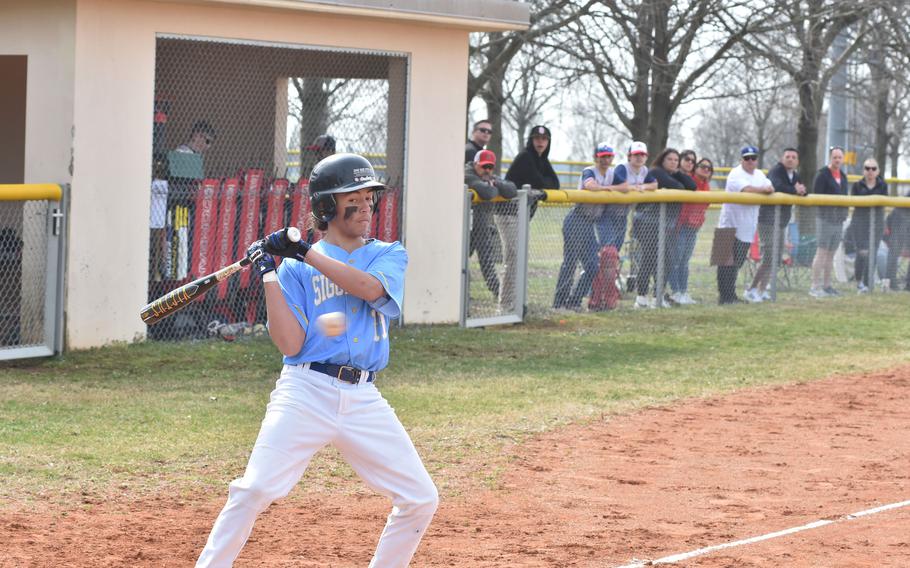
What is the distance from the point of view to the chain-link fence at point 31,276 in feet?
33.1

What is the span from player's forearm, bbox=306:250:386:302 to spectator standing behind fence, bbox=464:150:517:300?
8.24 metres

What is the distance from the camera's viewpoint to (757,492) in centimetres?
675

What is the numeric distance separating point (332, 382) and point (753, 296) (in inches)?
486

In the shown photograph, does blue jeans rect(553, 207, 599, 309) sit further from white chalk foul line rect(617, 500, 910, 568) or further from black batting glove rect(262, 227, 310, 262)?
black batting glove rect(262, 227, 310, 262)

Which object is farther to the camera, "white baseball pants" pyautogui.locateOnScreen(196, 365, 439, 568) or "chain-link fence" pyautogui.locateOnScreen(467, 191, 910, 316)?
"chain-link fence" pyautogui.locateOnScreen(467, 191, 910, 316)

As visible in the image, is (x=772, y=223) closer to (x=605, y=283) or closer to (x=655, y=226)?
(x=655, y=226)

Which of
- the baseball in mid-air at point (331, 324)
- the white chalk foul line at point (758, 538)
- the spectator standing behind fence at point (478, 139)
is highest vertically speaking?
the spectator standing behind fence at point (478, 139)

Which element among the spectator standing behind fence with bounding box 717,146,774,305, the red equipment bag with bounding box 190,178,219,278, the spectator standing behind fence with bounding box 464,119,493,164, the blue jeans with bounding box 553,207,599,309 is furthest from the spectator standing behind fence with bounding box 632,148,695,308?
the red equipment bag with bounding box 190,178,219,278

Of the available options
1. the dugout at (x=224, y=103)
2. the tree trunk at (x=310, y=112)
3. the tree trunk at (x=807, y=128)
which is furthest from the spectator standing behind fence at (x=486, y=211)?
the tree trunk at (x=807, y=128)

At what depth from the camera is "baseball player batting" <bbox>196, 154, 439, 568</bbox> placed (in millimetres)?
4188

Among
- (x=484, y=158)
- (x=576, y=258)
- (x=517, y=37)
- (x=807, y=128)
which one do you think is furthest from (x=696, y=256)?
(x=807, y=128)

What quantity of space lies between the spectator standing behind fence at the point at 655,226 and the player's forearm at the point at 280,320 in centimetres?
1013

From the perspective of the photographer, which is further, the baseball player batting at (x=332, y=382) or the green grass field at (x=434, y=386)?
the green grass field at (x=434, y=386)

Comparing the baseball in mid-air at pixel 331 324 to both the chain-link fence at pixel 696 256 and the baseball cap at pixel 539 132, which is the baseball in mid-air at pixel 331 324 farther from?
the baseball cap at pixel 539 132
